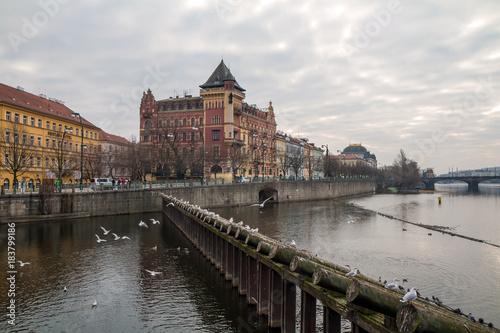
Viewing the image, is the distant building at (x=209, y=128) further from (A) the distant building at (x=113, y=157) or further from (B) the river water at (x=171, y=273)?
(B) the river water at (x=171, y=273)

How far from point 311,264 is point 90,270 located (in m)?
16.9

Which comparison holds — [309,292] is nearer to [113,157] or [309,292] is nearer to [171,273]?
[171,273]

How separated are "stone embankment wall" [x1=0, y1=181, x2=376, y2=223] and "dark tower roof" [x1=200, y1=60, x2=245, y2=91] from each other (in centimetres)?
2668

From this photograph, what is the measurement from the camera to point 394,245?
33.1 metres

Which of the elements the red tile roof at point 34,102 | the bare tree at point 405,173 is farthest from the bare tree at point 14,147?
the bare tree at point 405,173

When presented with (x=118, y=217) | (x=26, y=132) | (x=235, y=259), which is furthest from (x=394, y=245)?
(x=26, y=132)

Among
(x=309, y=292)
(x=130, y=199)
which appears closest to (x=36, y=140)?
(x=130, y=199)

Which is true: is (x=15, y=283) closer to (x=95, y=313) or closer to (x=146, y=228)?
(x=95, y=313)

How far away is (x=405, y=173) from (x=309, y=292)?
506 ft

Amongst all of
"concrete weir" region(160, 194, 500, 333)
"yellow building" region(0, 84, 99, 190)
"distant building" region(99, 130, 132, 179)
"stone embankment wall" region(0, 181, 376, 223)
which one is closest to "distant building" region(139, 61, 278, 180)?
"distant building" region(99, 130, 132, 179)

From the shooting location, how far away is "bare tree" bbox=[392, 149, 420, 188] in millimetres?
151625

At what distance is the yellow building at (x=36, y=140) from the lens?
54.7 m

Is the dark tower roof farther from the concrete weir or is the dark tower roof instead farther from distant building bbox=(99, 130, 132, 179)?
the concrete weir

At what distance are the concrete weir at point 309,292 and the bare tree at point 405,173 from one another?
143m
